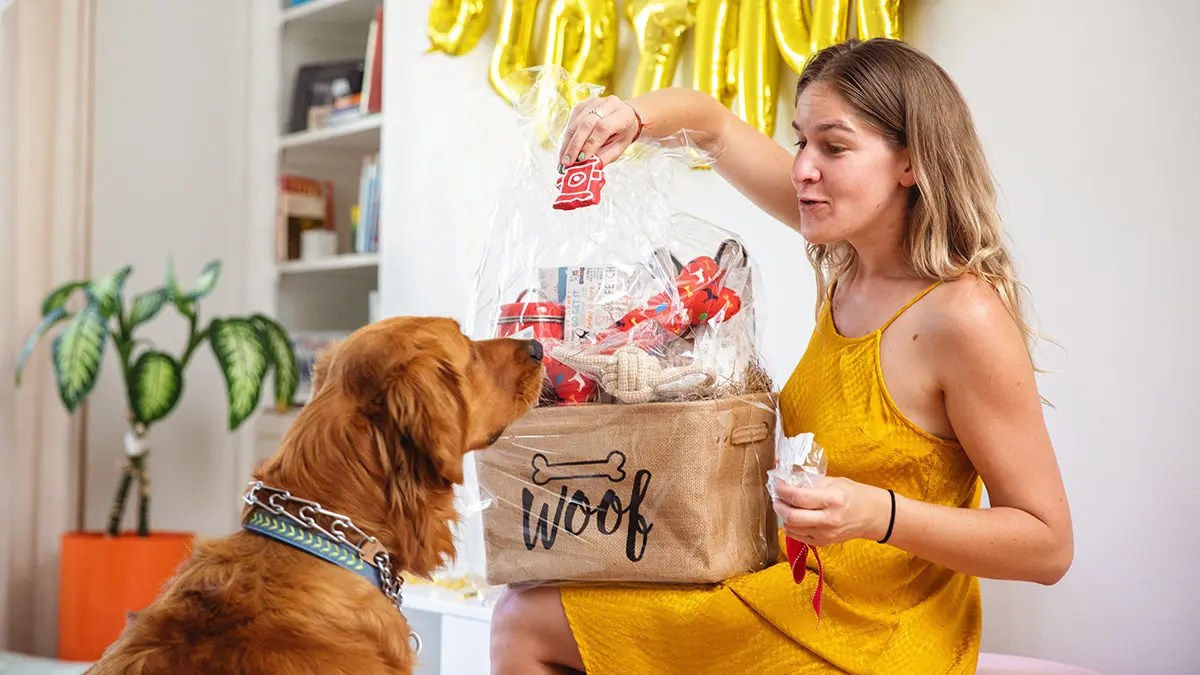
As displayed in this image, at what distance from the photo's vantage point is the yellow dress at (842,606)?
1.20 m

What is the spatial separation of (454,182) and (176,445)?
1443mm

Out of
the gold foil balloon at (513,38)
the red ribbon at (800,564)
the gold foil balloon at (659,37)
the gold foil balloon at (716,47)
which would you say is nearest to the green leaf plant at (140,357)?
the gold foil balloon at (513,38)

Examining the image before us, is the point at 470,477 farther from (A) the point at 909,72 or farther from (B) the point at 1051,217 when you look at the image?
(B) the point at 1051,217

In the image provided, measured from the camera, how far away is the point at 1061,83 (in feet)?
6.29

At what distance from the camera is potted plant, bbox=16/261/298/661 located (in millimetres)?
2885

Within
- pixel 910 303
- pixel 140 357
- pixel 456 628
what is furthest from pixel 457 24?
pixel 910 303

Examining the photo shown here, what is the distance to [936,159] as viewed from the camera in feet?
4.13

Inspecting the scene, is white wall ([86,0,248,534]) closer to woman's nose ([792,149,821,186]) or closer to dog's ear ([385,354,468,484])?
dog's ear ([385,354,468,484])

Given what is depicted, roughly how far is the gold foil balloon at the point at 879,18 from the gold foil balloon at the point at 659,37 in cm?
44

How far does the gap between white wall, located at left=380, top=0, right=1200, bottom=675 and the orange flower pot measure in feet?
7.18

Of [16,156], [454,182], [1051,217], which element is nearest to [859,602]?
[1051,217]

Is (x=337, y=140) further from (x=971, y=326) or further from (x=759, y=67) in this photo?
(x=971, y=326)

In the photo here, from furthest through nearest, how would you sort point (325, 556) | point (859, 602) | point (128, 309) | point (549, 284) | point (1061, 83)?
point (128, 309)
point (1061, 83)
point (549, 284)
point (859, 602)
point (325, 556)

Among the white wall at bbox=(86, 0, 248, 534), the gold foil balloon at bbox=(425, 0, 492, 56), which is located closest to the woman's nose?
the gold foil balloon at bbox=(425, 0, 492, 56)
